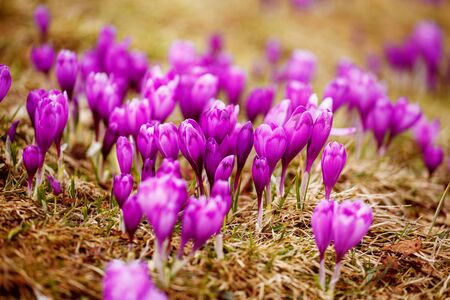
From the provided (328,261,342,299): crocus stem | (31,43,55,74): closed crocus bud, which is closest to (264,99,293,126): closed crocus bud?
(328,261,342,299): crocus stem

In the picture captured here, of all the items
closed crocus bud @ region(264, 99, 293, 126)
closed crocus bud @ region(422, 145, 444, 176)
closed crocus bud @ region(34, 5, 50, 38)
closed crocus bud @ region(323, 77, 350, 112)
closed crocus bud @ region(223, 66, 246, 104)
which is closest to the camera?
closed crocus bud @ region(264, 99, 293, 126)

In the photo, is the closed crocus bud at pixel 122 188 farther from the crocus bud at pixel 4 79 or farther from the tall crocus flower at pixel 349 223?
the tall crocus flower at pixel 349 223

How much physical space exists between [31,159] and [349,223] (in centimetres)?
137

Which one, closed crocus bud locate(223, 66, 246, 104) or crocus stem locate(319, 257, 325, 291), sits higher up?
closed crocus bud locate(223, 66, 246, 104)

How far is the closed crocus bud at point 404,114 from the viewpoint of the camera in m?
3.18

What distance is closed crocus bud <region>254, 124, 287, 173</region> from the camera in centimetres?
205

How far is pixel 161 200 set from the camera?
1.64 metres

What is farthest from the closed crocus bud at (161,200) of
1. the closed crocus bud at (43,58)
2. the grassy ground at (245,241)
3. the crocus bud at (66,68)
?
the closed crocus bud at (43,58)

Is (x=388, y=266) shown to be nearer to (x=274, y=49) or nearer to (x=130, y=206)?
(x=130, y=206)

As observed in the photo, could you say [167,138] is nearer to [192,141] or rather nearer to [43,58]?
[192,141]

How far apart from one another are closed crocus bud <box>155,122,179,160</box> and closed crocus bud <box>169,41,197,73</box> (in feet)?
5.68

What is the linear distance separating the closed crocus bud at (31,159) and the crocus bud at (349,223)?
1.30m

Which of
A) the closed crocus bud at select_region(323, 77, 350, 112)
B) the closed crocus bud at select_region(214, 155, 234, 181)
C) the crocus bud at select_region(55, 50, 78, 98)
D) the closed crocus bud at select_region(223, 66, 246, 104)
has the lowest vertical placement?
the closed crocus bud at select_region(214, 155, 234, 181)

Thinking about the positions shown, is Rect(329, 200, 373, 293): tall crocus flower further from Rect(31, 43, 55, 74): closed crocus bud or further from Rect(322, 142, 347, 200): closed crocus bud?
Rect(31, 43, 55, 74): closed crocus bud
